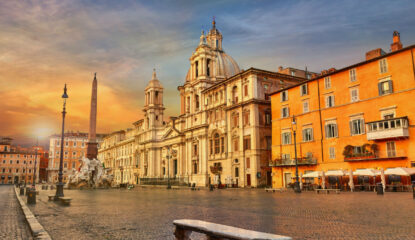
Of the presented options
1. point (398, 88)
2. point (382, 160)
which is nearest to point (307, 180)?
point (382, 160)

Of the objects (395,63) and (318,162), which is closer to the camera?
(395,63)

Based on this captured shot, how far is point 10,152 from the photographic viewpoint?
12419cm

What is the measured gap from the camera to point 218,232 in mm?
5414

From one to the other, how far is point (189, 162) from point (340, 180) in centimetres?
3311

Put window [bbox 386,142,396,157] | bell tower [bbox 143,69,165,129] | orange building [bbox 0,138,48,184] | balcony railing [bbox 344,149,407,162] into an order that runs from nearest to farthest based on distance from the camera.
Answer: balcony railing [bbox 344,149,407,162] < window [bbox 386,142,396,157] < bell tower [bbox 143,69,165,129] < orange building [bbox 0,138,48,184]

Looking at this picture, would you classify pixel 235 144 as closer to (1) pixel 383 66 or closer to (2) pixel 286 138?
(2) pixel 286 138

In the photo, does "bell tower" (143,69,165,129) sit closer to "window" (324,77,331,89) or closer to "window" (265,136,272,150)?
"window" (265,136,272,150)

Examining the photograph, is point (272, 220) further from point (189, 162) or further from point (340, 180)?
point (189, 162)

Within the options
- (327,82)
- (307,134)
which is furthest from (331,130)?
(327,82)

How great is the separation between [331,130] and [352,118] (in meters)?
2.71

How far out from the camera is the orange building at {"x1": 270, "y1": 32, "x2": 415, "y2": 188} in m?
30.0

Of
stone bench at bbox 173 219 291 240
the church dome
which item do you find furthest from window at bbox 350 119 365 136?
the church dome

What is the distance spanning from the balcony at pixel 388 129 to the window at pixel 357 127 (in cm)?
130

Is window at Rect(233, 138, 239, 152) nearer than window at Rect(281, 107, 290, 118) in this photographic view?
No
